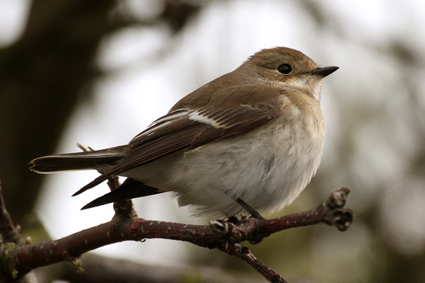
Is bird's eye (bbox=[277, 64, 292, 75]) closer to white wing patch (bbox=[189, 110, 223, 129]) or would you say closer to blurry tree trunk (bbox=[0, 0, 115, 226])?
white wing patch (bbox=[189, 110, 223, 129])

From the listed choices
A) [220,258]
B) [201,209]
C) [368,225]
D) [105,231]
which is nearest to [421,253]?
[368,225]

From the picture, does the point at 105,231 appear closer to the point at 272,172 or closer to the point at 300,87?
the point at 272,172

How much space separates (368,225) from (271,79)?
203cm

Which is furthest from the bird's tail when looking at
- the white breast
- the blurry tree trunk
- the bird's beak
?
the bird's beak

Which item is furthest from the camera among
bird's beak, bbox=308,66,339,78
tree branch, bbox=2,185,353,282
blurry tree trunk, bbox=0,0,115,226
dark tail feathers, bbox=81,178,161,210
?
bird's beak, bbox=308,66,339,78

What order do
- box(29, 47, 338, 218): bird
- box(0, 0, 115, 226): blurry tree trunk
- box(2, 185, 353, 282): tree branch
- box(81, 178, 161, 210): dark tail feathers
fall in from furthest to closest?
box(0, 0, 115, 226): blurry tree trunk → box(29, 47, 338, 218): bird → box(81, 178, 161, 210): dark tail feathers → box(2, 185, 353, 282): tree branch

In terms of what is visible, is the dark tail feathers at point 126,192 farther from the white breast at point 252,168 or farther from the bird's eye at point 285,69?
the bird's eye at point 285,69

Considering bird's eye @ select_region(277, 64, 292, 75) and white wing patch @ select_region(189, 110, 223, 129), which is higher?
bird's eye @ select_region(277, 64, 292, 75)

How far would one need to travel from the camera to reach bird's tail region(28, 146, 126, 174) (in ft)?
11.9

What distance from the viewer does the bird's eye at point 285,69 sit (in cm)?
510

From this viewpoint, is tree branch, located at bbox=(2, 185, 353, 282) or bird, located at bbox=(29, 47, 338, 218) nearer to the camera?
tree branch, located at bbox=(2, 185, 353, 282)

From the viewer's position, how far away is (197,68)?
661cm

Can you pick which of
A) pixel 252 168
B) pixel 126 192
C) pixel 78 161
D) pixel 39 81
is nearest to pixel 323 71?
pixel 252 168

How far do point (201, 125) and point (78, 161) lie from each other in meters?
1.03
